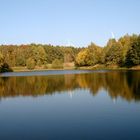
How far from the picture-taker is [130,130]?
13133 millimetres

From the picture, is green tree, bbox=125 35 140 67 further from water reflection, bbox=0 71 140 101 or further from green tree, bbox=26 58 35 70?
green tree, bbox=26 58 35 70

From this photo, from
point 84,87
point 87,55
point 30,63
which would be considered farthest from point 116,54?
point 84,87

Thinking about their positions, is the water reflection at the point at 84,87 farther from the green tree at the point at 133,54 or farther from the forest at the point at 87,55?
the forest at the point at 87,55

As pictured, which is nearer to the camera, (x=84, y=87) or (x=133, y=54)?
(x=84, y=87)

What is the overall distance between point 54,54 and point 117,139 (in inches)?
6253

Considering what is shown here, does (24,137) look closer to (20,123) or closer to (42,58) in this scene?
(20,123)

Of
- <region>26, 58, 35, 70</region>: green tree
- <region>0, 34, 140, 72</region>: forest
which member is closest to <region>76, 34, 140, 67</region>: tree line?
<region>0, 34, 140, 72</region>: forest

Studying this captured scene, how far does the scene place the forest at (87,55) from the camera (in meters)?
94.5

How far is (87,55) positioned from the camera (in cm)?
12462

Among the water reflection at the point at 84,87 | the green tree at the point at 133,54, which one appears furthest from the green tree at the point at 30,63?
the water reflection at the point at 84,87

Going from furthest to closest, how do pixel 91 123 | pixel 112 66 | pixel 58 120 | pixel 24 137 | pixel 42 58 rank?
pixel 42 58, pixel 112 66, pixel 58 120, pixel 91 123, pixel 24 137

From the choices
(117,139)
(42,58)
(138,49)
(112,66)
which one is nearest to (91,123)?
(117,139)

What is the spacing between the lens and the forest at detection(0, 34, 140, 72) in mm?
94500

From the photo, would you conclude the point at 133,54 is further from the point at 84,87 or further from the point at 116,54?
the point at 84,87
